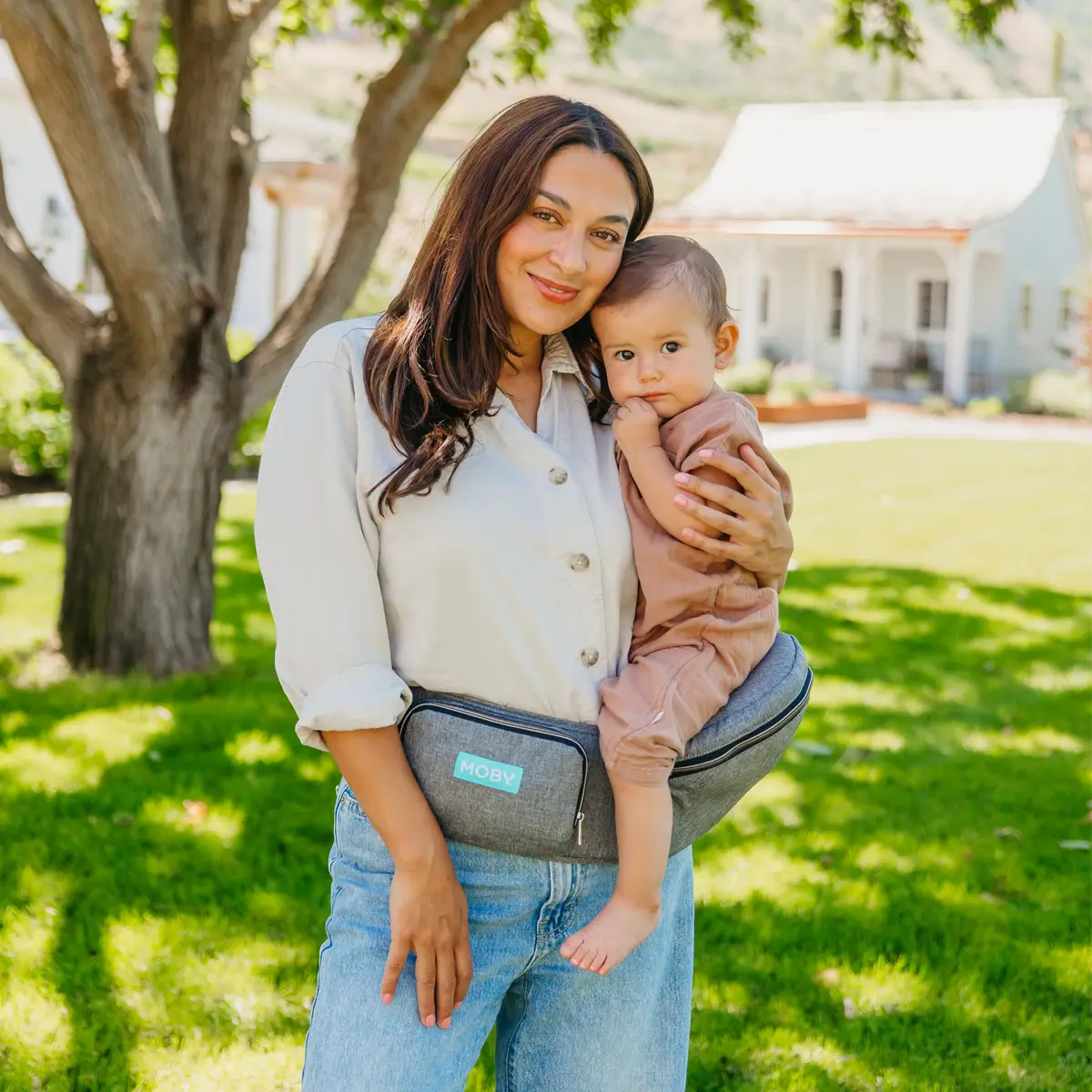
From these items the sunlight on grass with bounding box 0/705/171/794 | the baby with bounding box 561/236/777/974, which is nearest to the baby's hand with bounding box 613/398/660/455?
the baby with bounding box 561/236/777/974

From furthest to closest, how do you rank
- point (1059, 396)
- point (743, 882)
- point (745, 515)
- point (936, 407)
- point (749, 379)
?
point (936, 407)
point (1059, 396)
point (749, 379)
point (743, 882)
point (745, 515)

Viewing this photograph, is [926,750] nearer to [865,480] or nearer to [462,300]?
[462,300]

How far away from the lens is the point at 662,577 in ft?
6.82

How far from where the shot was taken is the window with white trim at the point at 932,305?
28.5m

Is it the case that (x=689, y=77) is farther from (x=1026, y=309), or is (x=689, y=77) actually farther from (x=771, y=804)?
(x=771, y=804)

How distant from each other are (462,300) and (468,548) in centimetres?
39

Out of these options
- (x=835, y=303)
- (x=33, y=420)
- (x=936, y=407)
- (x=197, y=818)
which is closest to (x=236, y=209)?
(x=197, y=818)

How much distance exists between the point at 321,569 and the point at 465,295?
0.48m

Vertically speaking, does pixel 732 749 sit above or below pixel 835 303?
below

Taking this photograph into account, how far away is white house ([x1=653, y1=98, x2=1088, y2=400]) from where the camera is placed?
87.2ft

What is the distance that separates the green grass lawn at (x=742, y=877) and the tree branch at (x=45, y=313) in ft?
4.41

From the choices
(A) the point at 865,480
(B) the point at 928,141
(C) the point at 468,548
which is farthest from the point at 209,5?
(B) the point at 928,141

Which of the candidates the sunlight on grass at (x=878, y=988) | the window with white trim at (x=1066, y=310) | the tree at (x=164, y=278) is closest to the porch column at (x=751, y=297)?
the window with white trim at (x=1066, y=310)

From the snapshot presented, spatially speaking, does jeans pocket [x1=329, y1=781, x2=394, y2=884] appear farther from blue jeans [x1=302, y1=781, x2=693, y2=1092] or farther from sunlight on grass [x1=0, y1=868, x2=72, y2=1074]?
sunlight on grass [x1=0, y1=868, x2=72, y2=1074]
